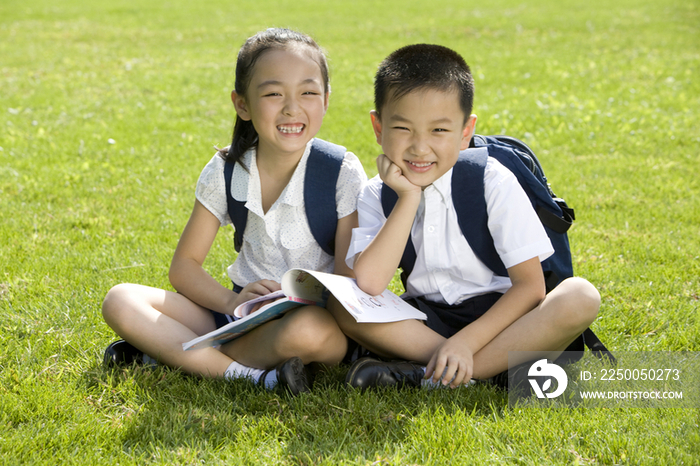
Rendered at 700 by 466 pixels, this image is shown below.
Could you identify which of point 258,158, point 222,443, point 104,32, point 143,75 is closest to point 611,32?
point 143,75

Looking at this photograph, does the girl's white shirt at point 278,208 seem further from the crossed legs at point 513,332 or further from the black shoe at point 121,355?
the black shoe at point 121,355

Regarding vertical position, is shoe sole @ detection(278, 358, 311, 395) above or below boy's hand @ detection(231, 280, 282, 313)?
below

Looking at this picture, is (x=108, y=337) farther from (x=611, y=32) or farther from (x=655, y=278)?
(x=611, y=32)

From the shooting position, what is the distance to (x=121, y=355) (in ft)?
8.96

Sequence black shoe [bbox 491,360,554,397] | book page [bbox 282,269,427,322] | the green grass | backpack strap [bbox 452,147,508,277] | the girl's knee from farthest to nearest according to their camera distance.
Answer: the girl's knee, backpack strap [bbox 452,147,508,277], black shoe [bbox 491,360,554,397], book page [bbox 282,269,427,322], the green grass

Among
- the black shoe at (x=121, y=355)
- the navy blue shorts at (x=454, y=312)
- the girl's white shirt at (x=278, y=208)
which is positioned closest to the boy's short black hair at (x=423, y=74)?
the girl's white shirt at (x=278, y=208)

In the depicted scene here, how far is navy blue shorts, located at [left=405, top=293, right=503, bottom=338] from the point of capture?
2727 millimetres

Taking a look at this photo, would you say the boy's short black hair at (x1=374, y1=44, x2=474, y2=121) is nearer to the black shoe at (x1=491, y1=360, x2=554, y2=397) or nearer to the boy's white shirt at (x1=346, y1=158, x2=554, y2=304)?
the boy's white shirt at (x1=346, y1=158, x2=554, y2=304)

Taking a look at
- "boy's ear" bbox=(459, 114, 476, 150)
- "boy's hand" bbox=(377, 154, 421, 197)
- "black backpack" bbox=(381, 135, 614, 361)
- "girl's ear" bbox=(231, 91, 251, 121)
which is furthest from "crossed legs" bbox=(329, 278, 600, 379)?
"girl's ear" bbox=(231, 91, 251, 121)

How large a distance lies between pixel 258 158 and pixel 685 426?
2005mm

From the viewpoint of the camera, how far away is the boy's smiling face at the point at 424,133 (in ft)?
7.91

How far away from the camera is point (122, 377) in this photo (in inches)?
103

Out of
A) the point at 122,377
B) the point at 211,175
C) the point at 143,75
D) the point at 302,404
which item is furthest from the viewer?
the point at 143,75

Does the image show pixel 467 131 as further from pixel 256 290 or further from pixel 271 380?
pixel 271 380
